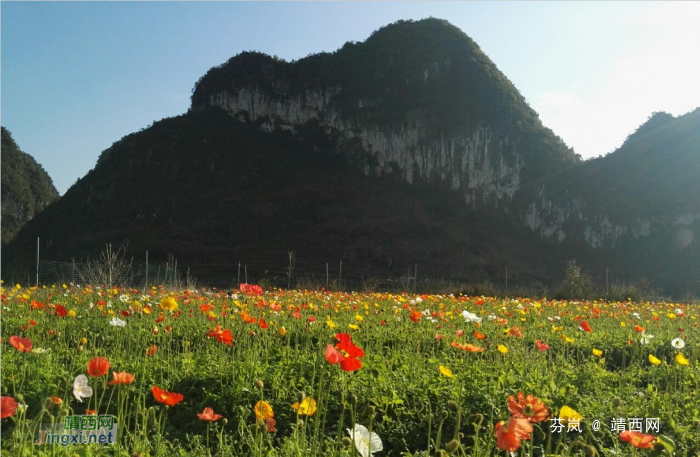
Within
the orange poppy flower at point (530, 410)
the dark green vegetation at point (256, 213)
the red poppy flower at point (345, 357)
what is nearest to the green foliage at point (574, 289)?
the orange poppy flower at point (530, 410)

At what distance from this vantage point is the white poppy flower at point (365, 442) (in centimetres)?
162

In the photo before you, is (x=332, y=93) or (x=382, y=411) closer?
(x=382, y=411)

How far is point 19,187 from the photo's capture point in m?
80.1

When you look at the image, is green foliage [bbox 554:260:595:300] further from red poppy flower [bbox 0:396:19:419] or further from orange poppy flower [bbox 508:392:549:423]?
red poppy flower [bbox 0:396:19:419]

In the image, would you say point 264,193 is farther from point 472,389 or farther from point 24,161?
point 472,389

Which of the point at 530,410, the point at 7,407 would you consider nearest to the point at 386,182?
the point at 530,410

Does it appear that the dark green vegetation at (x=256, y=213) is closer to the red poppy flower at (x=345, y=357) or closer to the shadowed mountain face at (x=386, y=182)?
the shadowed mountain face at (x=386, y=182)

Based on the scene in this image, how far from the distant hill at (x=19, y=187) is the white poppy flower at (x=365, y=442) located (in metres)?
76.5

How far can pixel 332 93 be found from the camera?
258 feet

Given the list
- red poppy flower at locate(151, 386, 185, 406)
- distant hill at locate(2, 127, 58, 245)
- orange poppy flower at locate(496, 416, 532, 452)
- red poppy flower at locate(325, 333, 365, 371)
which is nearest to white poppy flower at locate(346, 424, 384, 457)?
red poppy flower at locate(325, 333, 365, 371)

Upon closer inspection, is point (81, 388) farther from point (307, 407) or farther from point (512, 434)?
point (512, 434)

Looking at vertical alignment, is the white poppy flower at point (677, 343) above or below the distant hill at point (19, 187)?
below

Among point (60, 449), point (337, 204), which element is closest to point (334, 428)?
point (60, 449)

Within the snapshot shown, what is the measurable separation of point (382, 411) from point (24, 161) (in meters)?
97.5
